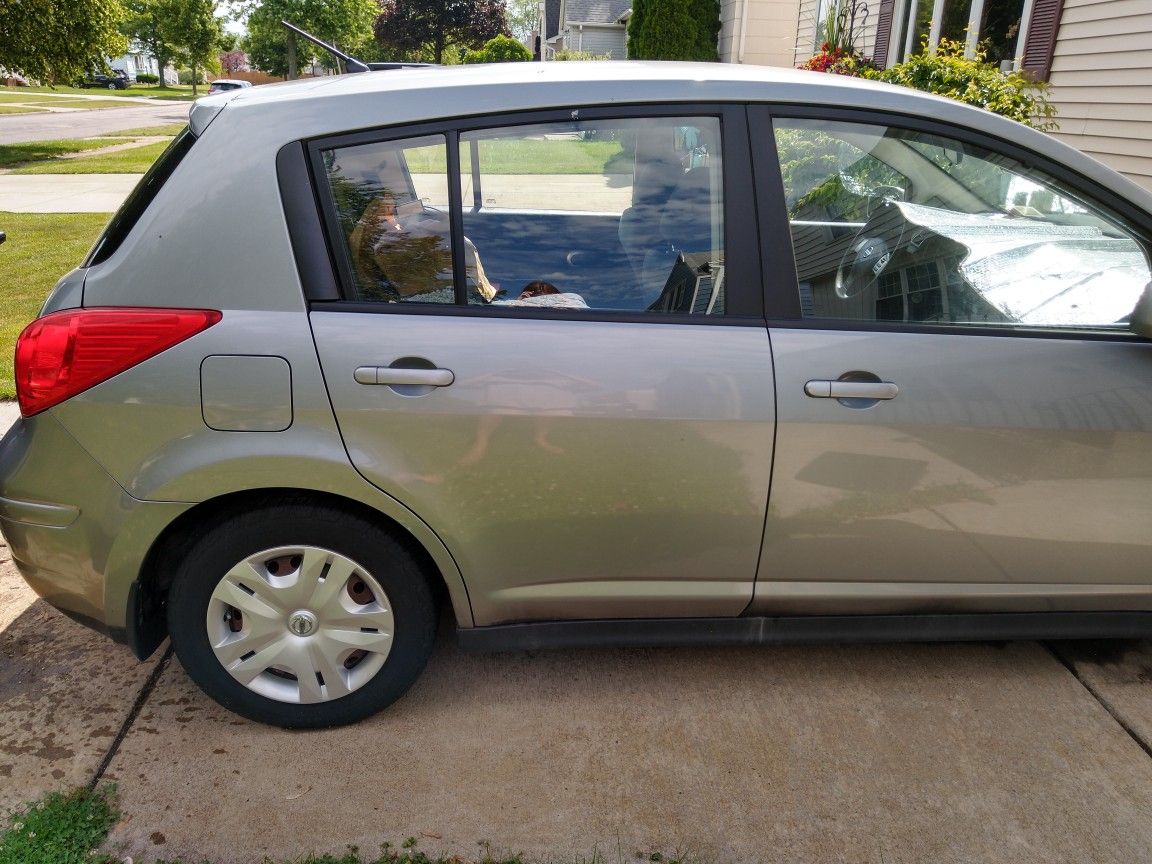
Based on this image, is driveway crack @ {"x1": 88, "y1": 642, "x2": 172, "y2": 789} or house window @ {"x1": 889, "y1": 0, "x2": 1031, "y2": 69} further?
house window @ {"x1": 889, "y1": 0, "x2": 1031, "y2": 69}

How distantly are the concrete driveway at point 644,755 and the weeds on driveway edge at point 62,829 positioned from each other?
1.8 inches

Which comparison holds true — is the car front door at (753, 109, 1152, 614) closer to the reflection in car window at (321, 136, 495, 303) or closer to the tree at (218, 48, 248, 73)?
the reflection in car window at (321, 136, 495, 303)

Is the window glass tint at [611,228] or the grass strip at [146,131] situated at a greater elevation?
the window glass tint at [611,228]

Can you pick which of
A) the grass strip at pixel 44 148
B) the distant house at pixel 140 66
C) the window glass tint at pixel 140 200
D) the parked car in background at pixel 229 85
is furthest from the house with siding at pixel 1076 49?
the distant house at pixel 140 66

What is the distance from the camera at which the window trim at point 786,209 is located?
233 cm

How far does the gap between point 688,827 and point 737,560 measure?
671mm

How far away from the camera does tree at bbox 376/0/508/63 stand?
54.8m

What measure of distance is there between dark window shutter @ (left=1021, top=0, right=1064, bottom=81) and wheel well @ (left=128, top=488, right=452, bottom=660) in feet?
26.0

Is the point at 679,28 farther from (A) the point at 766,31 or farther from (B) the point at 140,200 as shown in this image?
(B) the point at 140,200

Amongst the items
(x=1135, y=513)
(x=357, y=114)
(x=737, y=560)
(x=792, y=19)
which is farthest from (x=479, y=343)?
(x=792, y=19)

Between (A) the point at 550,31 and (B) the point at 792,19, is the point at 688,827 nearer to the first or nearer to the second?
(B) the point at 792,19

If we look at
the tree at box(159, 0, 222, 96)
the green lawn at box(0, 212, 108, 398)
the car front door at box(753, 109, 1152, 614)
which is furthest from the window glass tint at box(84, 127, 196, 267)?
the tree at box(159, 0, 222, 96)

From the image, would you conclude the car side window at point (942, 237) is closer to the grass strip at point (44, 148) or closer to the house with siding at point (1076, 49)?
the house with siding at point (1076, 49)

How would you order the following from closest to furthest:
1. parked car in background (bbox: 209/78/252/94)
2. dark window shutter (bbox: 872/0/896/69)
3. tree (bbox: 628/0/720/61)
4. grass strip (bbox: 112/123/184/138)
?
parked car in background (bbox: 209/78/252/94)
dark window shutter (bbox: 872/0/896/69)
tree (bbox: 628/0/720/61)
grass strip (bbox: 112/123/184/138)
